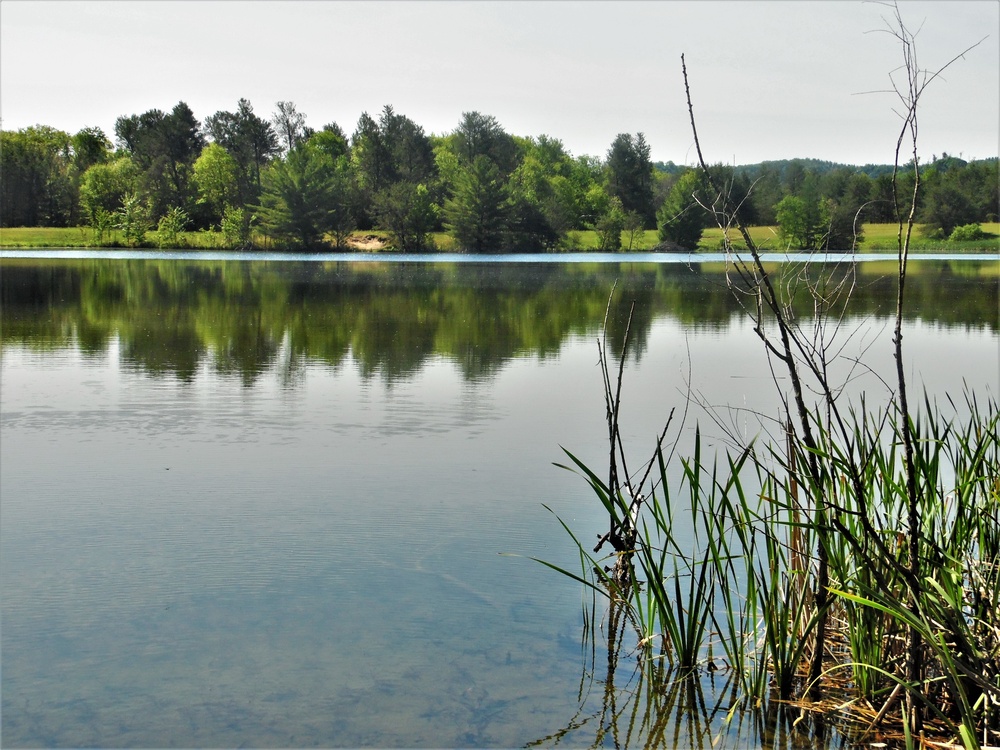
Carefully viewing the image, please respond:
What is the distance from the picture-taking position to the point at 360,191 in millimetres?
81500

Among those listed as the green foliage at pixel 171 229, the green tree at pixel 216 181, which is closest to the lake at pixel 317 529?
the green foliage at pixel 171 229

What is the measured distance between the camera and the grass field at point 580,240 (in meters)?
68.3

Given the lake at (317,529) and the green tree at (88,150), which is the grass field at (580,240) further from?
the lake at (317,529)

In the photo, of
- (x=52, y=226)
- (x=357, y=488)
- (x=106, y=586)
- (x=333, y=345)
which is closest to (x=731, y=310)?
(x=333, y=345)

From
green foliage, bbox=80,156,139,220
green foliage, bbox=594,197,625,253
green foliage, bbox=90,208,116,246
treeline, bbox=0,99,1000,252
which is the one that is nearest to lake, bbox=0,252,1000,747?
treeline, bbox=0,99,1000,252

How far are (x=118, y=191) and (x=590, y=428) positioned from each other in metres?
79.6

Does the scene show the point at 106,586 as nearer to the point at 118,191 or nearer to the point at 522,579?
the point at 522,579

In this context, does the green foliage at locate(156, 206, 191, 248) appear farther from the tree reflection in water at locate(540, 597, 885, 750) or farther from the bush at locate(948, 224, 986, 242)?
the tree reflection in water at locate(540, 597, 885, 750)

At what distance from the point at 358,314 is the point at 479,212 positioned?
5889 centimetres

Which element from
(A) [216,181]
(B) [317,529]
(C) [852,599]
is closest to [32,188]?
(A) [216,181]

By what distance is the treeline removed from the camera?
250ft

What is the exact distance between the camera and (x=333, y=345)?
1533 centimetres

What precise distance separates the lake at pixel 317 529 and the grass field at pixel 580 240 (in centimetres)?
5284

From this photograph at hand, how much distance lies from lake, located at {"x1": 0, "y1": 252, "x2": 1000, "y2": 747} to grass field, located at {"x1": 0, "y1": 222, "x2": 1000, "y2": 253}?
52.8m
